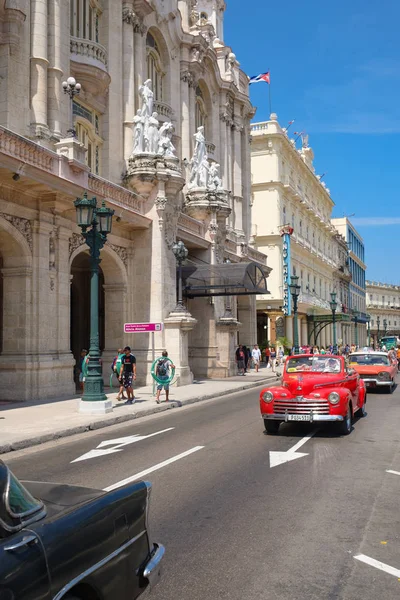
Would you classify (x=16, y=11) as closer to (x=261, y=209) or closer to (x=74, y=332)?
(x=74, y=332)

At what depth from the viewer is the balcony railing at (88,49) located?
22986 millimetres

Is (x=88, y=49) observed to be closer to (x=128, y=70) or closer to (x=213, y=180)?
(x=128, y=70)

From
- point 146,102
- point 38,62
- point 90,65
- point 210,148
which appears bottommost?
point 38,62

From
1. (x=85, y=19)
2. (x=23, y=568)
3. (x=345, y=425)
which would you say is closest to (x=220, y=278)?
(x=85, y=19)

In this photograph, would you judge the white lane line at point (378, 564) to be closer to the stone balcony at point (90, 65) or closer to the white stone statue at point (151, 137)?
the white stone statue at point (151, 137)

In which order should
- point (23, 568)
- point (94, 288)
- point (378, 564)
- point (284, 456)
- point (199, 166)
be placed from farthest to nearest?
point (199, 166), point (94, 288), point (284, 456), point (378, 564), point (23, 568)

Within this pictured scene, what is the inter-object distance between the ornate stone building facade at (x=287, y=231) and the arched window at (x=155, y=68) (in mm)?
20371

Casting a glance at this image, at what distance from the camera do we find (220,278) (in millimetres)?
27766

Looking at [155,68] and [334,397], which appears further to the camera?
[155,68]

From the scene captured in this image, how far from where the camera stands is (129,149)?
84.8 feet

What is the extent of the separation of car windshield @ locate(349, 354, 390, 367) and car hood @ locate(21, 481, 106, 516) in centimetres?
1918

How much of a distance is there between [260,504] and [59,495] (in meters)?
3.60

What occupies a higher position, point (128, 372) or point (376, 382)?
point (128, 372)

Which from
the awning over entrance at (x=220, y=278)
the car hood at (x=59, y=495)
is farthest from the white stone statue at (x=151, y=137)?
the car hood at (x=59, y=495)
